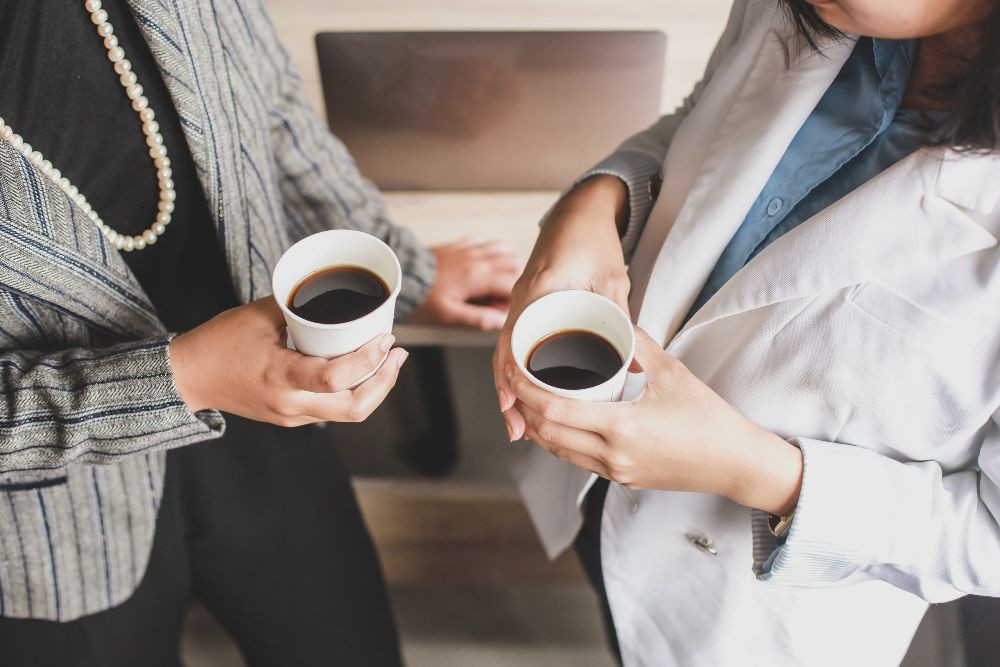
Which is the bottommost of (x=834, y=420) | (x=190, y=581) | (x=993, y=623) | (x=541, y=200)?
(x=993, y=623)

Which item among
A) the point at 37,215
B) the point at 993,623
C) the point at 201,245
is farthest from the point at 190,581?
the point at 993,623

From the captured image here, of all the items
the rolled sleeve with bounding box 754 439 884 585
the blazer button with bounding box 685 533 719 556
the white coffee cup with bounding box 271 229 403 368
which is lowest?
the blazer button with bounding box 685 533 719 556

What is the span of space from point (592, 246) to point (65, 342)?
0.61 metres

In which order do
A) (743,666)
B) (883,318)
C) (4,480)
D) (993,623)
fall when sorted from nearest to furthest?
1. (883,318)
2. (4,480)
3. (743,666)
4. (993,623)

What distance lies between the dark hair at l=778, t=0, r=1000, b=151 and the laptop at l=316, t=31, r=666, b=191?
0.84 meters

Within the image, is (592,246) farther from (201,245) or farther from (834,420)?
(201,245)

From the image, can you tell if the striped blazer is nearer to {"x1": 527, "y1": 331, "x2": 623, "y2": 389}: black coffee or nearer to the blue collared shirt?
{"x1": 527, "y1": 331, "x2": 623, "y2": 389}: black coffee

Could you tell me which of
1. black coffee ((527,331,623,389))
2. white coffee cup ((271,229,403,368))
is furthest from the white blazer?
white coffee cup ((271,229,403,368))

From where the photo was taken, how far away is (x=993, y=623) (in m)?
1.36

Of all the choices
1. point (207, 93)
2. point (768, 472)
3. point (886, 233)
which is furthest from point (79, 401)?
point (886, 233)

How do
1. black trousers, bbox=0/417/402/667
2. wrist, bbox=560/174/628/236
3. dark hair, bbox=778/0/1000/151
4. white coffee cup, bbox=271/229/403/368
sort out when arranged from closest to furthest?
dark hair, bbox=778/0/1000/151 → white coffee cup, bbox=271/229/403/368 → wrist, bbox=560/174/628/236 → black trousers, bbox=0/417/402/667

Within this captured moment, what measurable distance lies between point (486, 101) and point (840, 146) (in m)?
0.84

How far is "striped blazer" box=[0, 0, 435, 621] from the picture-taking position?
807 millimetres

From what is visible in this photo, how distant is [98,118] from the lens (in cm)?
84
